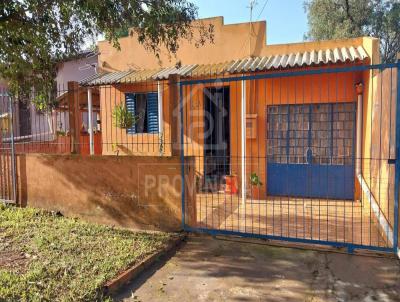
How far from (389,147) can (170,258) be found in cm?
341

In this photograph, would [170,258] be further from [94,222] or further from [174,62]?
[174,62]

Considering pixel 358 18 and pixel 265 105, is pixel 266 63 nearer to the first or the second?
pixel 265 105

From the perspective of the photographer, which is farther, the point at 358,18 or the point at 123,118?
the point at 358,18

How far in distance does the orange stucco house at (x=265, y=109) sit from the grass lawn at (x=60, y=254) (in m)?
2.25

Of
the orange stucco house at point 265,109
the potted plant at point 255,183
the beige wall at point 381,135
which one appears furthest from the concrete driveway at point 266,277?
the potted plant at point 255,183

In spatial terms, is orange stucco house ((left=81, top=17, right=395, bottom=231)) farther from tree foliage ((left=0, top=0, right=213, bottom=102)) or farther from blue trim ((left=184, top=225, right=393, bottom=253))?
blue trim ((left=184, top=225, right=393, bottom=253))

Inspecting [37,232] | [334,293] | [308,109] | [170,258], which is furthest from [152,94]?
[334,293]

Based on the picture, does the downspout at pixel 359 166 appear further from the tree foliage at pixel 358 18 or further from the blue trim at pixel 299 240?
the tree foliage at pixel 358 18

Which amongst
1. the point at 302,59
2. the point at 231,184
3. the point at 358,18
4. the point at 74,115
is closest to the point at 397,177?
the point at 302,59

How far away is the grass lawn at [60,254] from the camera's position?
10.9 feet

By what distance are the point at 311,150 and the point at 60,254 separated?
6081 mm

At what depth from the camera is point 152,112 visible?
9055 mm

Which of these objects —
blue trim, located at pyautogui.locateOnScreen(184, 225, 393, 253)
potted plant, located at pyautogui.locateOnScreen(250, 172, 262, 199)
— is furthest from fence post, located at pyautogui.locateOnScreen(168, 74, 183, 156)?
potted plant, located at pyautogui.locateOnScreen(250, 172, 262, 199)

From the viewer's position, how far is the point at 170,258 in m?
4.35
